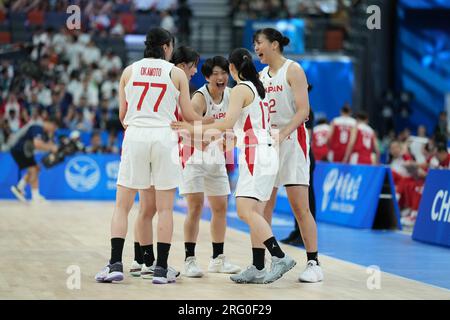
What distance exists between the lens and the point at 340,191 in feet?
54.4

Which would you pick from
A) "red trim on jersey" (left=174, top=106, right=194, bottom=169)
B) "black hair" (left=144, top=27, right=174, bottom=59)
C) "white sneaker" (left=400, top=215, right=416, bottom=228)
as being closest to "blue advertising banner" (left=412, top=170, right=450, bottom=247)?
"white sneaker" (left=400, top=215, right=416, bottom=228)

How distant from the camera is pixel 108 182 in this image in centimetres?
2141

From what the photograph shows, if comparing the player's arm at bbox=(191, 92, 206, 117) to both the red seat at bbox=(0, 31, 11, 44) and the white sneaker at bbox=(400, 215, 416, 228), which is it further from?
the red seat at bbox=(0, 31, 11, 44)

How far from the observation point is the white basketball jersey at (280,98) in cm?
901

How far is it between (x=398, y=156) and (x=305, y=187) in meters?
9.07

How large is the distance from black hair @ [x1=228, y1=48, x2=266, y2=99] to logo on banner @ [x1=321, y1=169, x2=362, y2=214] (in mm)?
7738

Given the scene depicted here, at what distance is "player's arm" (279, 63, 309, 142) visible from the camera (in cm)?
877

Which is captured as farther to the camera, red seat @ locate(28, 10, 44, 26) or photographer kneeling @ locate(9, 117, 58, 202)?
red seat @ locate(28, 10, 44, 26)

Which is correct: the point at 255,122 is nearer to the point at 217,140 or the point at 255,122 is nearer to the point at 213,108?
the point at 217,140

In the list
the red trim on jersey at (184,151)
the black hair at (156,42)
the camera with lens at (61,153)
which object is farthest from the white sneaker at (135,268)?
the camera with lens at (61,153)

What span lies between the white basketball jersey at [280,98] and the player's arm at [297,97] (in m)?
0.07

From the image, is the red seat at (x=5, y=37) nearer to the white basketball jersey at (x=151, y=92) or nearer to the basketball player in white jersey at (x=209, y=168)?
the basketball player in white jersey at (x=209, y=168)

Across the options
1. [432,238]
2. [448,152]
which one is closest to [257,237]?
[432,238]
